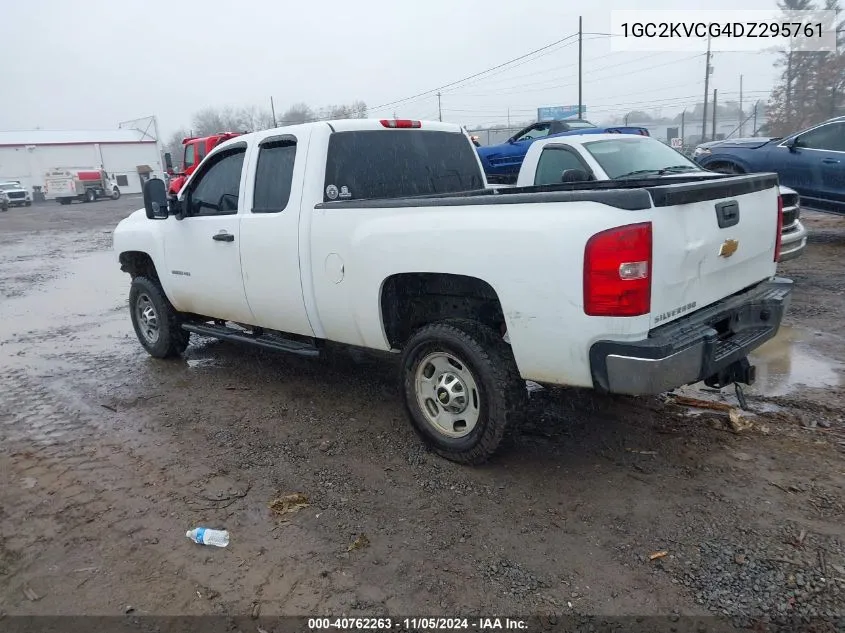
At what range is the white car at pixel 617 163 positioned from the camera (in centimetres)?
734

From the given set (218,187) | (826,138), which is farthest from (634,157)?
(218,187)

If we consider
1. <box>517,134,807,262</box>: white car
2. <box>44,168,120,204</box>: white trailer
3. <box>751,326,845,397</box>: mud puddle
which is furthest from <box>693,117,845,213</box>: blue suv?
<box>44,168,120,204</box>: white trailer

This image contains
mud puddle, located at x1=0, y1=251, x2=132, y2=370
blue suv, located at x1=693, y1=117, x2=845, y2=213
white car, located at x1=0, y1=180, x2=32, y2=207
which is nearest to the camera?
mud puddle, located at x1=0, y1=251, x2=132, y2=370

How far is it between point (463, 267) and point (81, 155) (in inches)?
2528

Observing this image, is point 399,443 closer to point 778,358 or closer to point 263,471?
point 263,471

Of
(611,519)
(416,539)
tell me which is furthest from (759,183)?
(416,539)

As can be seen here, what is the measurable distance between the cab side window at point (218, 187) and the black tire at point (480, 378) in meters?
2.19

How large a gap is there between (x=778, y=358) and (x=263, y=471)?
4.28 meters

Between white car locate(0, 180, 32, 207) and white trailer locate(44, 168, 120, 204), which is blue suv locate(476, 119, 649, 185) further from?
white car locate(0, 180, 32, 207)

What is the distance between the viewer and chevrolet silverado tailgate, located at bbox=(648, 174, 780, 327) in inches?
118

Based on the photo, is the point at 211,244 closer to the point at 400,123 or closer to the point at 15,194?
the point at 400,123

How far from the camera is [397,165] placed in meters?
4.87

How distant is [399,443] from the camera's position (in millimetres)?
4277

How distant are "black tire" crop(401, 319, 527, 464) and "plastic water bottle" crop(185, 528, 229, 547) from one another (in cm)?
132
